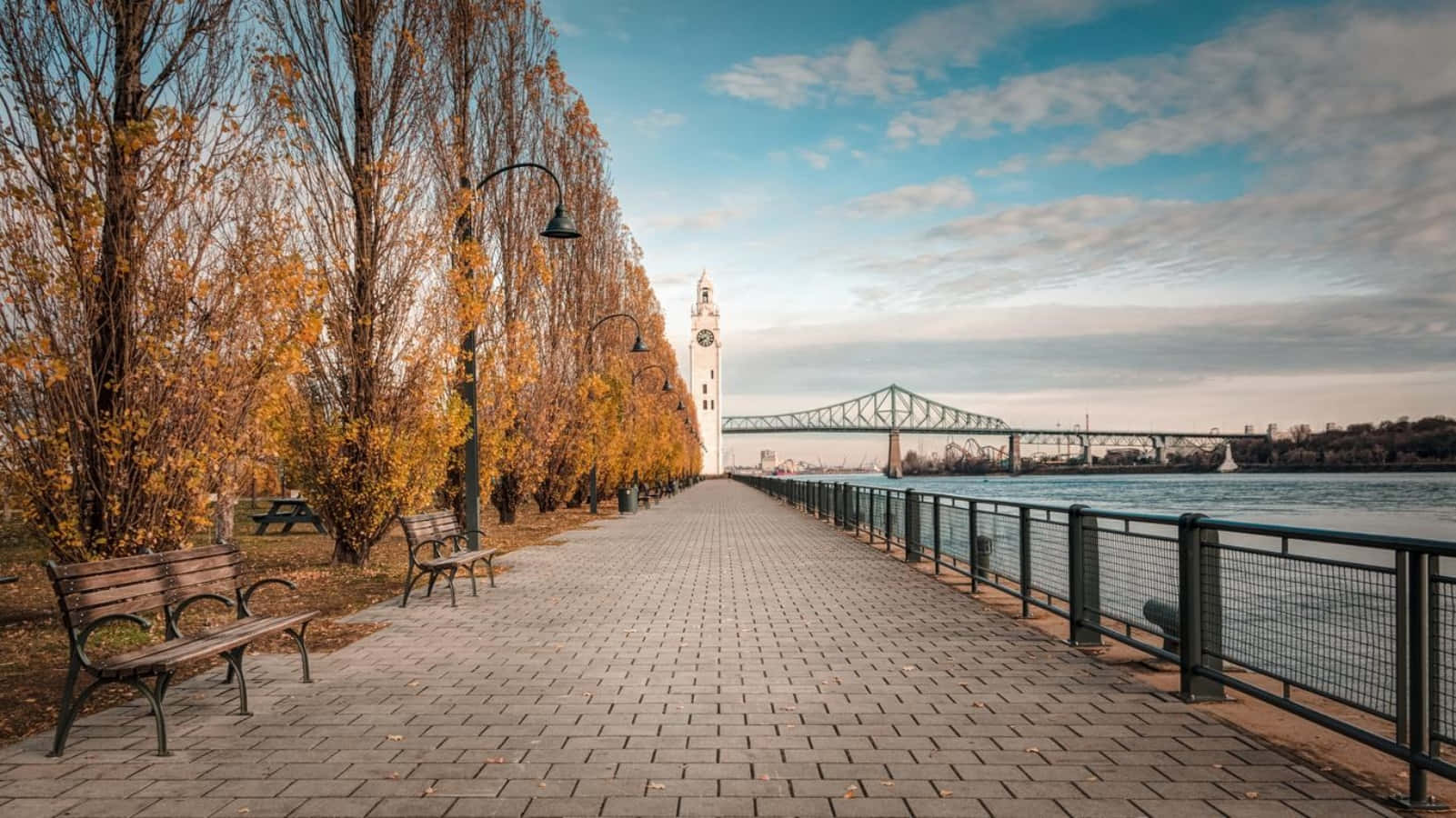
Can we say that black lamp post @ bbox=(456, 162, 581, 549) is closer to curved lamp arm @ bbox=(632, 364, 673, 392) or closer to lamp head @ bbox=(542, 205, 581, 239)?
lamp head @ bbox=(542, 205, 581, 239)

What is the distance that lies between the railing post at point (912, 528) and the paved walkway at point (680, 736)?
17.4ft

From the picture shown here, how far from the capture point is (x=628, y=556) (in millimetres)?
15602

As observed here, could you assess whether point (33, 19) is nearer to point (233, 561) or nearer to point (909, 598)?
point (233, 561)

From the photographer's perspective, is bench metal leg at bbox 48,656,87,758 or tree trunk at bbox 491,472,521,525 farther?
tree trunk at bbox 491,472,521,525

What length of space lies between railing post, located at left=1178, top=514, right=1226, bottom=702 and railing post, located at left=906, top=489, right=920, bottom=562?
8.12m

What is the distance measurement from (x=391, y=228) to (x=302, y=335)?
416 cm

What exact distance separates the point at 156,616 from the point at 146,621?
4.48 m

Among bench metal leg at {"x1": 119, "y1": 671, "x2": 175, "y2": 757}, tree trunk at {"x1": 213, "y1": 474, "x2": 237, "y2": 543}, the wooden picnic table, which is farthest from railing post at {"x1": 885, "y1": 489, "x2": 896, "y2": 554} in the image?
bench metal leg at {"x1": 119, "y1": 671, "x2": 175, "y2": 757}

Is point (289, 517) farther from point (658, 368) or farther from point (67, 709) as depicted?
point (658, 368)

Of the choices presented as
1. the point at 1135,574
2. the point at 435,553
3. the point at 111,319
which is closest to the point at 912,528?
the point at 435,553

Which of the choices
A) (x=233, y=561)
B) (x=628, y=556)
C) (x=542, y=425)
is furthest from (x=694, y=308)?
(x=233, y=561)

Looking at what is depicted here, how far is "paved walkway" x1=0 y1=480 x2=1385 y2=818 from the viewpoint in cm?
416

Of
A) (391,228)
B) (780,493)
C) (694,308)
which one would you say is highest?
(694,308)

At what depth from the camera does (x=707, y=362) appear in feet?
434
